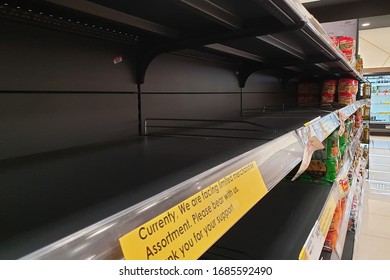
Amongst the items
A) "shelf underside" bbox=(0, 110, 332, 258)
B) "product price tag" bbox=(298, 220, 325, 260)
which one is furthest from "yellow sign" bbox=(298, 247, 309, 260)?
"shelf underside" bbox=(0, 110, 332, 258)

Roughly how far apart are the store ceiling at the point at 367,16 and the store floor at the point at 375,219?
2499 millimetres

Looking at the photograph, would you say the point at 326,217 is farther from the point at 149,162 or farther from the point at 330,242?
the point at 149,162

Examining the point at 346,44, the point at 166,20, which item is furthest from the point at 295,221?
the point at 346,44

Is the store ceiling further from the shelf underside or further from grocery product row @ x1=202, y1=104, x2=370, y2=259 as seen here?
the shelf underside

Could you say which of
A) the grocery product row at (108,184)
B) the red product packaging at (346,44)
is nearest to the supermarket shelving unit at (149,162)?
the grocery product row at (108,184)

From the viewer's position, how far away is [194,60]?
132 centimetres

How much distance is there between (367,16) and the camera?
4309 mm

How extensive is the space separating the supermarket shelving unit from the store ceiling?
12.1ft

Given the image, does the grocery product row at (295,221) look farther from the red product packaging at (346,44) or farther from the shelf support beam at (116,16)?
the red product packaging at (346,44)

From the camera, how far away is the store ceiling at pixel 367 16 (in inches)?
167

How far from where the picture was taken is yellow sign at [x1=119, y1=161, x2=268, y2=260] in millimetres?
325
